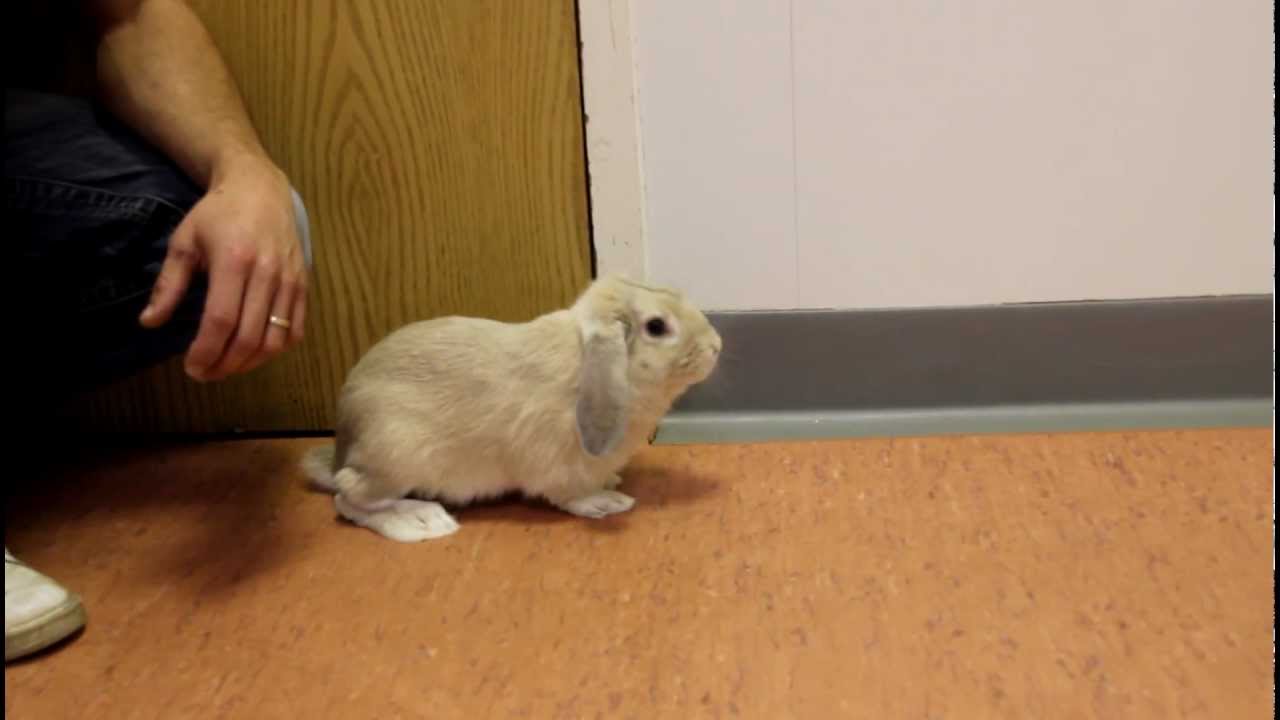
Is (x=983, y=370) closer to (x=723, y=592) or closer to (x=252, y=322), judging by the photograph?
(x=723, y=592)

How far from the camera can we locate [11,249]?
4.66 feet

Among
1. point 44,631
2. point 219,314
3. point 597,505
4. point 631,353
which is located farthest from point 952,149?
point 44,631

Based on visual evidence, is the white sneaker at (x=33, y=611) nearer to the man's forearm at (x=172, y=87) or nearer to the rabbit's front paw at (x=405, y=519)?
the rabbit's front paw at (x=405, y=519)

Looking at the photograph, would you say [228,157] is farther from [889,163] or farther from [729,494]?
[889,163]

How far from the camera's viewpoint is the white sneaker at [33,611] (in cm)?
121

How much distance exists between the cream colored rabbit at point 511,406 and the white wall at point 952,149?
31cm

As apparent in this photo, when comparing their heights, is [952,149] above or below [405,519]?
above

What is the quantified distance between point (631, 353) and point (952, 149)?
0.59 meters

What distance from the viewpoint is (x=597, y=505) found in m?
1.51

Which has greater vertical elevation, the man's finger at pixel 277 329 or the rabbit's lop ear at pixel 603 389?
the man's finger at pixel 277 329

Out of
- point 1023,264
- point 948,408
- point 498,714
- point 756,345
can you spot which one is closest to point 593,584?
point 498,714

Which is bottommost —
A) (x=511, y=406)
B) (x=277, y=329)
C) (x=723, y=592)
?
(x=723, y=592)

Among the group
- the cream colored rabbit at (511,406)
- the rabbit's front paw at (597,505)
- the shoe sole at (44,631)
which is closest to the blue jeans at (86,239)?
the cream colored rabbit at (511,406)

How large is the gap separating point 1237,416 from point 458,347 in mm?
1103
